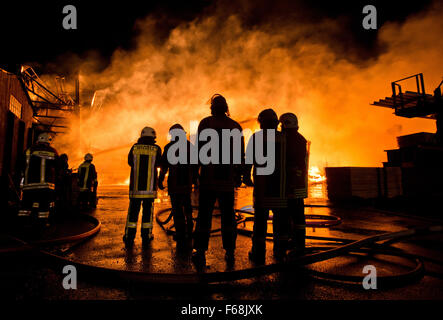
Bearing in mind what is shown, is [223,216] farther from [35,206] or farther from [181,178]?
[35,206]

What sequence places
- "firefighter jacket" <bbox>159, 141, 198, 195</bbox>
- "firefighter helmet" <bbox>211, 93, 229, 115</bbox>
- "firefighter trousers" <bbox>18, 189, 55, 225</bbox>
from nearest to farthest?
"firefighter helmet" <bbox>211, 93, 229, 115</bbox>
"firefighter jacket" <bbox>159, 141, 198, 195</bbox>
"firefighter trousers" <bbox>18, 189, 55, 225</bbox>

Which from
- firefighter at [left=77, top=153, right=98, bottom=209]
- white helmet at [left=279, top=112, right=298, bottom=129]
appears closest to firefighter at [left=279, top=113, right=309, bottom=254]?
white helmet at [left=279, top=112, right=298, bottom=129]

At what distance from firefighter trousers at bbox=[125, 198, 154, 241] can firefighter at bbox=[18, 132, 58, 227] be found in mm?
2150

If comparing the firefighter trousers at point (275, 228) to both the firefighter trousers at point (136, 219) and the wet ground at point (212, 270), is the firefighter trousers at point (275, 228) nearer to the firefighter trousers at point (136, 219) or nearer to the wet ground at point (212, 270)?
the wet ground at point (212, 270)

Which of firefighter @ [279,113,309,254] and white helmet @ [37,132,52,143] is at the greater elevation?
white helmet @ [37,132,52,143]

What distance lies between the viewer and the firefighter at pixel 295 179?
3.16 metres

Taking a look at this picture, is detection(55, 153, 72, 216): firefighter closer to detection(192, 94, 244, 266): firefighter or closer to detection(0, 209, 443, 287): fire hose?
detection(0, 209, 443, 287): fire hose

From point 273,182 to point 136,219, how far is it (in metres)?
2.51

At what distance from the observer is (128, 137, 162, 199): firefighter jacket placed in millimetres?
4051

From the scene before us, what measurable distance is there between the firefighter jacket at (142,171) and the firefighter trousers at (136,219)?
0.12 metres

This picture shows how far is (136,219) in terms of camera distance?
4.02 m

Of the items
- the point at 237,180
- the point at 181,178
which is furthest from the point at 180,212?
the point at 237,180

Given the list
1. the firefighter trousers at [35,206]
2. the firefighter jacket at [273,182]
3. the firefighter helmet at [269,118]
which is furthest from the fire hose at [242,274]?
the firefighter trousers at [35,206]
